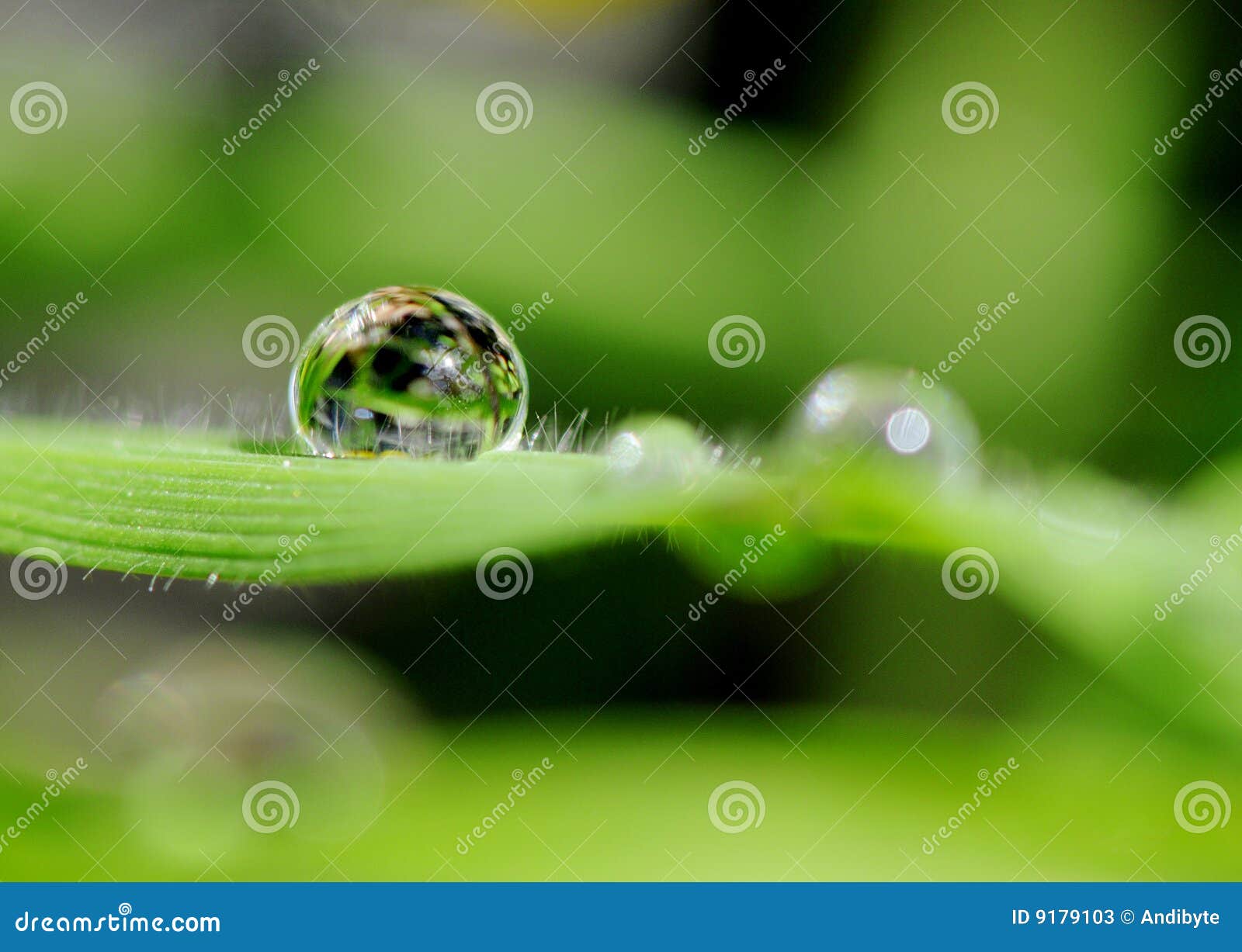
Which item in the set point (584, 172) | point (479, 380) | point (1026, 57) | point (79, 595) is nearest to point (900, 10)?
point (1026, 57)

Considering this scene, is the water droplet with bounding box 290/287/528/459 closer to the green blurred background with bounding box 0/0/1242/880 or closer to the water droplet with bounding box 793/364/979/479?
the green blurred background with bounding box 0/0/1242/880

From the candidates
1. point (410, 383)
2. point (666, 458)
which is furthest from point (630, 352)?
point (666, 458)

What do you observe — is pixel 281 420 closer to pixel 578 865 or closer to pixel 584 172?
pixel 578 865

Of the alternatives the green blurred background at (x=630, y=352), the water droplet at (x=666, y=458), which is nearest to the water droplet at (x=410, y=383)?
the green blurred background at (x=630, y=352)

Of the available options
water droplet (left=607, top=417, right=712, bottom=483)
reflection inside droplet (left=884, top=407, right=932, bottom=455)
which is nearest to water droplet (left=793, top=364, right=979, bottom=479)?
reflection inside droplet (left=884, top=407, right=932, bottom=455)

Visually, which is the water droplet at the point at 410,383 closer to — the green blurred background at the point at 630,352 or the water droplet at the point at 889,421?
the green blurred background at the point at 630,352

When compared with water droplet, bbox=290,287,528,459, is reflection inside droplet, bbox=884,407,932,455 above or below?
above

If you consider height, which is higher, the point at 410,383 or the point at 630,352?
the point at 630,352

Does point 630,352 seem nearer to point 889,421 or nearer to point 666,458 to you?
point 889,421
